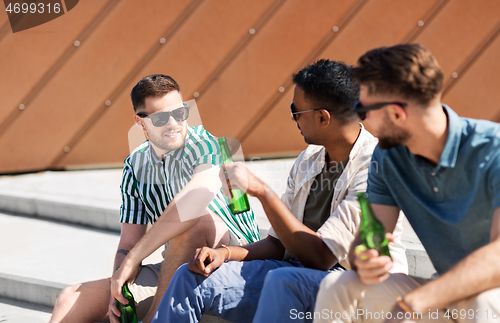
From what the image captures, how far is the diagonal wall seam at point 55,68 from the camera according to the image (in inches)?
208

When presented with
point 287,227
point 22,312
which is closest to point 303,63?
point 287,227

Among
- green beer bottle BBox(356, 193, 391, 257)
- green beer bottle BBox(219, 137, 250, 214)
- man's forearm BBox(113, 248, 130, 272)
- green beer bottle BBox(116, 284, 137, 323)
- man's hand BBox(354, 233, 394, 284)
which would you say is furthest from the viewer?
man's forearm BBox(113, 248, 130, 272)

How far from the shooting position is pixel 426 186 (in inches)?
67.1

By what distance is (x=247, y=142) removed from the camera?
5.54m

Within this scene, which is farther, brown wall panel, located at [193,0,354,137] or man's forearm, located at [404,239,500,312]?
brown wall panel, located at [193,0,354,137]

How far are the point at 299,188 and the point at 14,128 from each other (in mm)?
4321

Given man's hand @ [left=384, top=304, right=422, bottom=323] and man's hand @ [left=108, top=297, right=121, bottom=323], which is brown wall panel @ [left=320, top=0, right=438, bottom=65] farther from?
man's hand @ [left=384, top=304, right=422, bottom=323]

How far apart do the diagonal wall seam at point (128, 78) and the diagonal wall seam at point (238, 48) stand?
620 millimetres

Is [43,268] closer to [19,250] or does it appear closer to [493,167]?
[19,250]

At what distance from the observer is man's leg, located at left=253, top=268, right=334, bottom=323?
5.90ft

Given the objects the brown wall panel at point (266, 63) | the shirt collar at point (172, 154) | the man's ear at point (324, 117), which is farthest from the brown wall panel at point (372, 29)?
the man's ear at point (324, 117)

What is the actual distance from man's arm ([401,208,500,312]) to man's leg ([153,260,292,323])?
79 centimetres

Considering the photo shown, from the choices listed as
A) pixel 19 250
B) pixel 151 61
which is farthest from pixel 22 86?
pixel 19 250

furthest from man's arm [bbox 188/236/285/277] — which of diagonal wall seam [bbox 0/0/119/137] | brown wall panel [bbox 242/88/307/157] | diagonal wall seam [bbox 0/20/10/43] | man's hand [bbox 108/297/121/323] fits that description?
diagonal wall seam [bbox 0/20/10/43]
